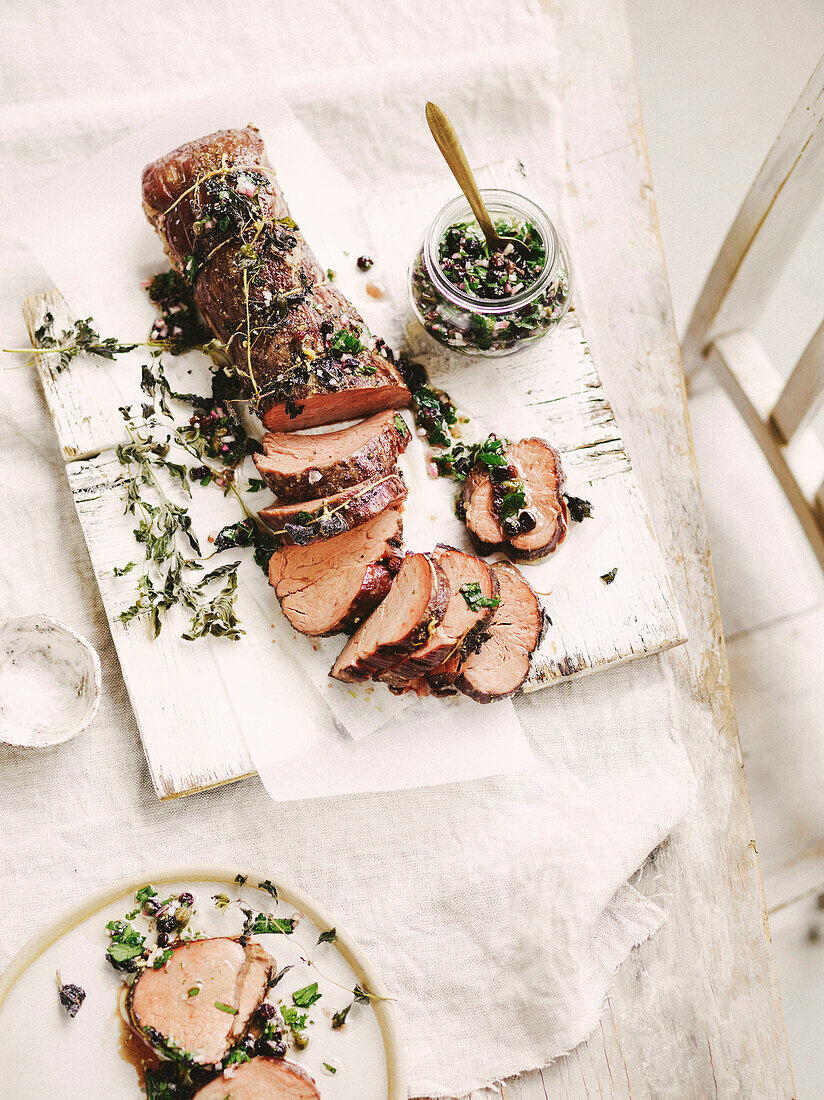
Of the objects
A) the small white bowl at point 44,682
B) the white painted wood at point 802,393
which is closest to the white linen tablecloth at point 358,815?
the small white bowl at point 44,682

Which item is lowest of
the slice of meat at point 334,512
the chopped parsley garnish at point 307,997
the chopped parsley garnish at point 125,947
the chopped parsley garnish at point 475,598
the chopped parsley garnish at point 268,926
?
the chopped parsley garnish at point 307,997

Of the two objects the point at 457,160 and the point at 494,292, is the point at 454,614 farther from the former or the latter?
the point at 457,160

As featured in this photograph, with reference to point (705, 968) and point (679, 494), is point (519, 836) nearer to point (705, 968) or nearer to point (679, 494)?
point (705, 968)

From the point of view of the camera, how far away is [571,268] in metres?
2.38

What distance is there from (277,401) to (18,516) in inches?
33.9

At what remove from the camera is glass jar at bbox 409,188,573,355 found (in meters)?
2.26

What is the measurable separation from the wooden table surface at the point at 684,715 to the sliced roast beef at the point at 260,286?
33.0 inches

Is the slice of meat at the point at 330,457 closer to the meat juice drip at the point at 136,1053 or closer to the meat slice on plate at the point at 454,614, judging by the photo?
the meat slice on plate at the point at 454,614

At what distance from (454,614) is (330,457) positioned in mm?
530

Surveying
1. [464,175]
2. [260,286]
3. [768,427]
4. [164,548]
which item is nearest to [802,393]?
[768,427]

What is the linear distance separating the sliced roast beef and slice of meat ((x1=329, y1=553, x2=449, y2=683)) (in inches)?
19.9

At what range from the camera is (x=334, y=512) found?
216cm

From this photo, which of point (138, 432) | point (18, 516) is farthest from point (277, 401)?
point (18, 516)

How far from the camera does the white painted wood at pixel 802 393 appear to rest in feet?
8.14
